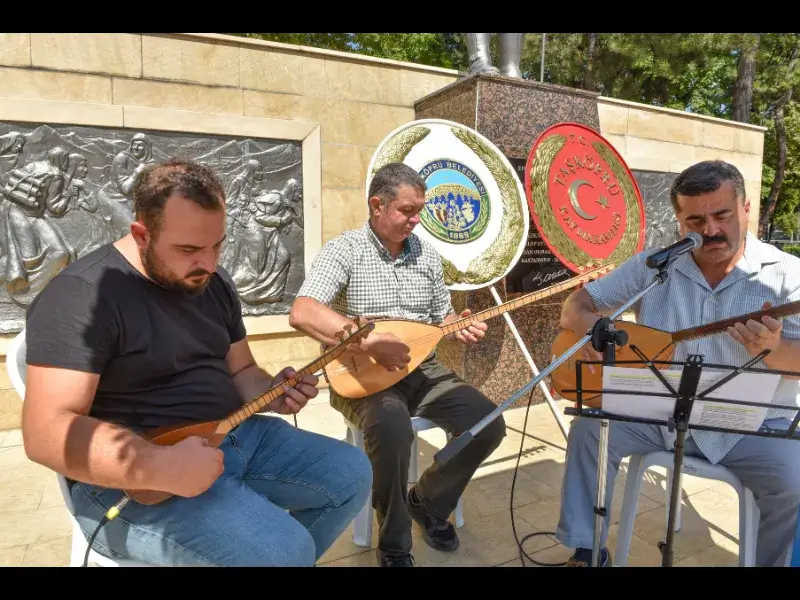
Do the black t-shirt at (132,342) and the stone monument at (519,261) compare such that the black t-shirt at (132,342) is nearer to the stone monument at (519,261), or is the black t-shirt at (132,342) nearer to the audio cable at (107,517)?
the audio cable at (107,517)

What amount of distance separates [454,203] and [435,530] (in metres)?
1.81

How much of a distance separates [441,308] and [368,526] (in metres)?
1.09

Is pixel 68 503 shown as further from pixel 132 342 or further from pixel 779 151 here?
pixel 779 151

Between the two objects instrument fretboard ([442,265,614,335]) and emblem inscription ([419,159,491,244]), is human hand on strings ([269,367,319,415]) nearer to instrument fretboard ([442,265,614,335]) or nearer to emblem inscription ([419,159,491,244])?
instrument fretboard ([442,265,614,335])

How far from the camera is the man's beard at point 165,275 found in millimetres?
1475

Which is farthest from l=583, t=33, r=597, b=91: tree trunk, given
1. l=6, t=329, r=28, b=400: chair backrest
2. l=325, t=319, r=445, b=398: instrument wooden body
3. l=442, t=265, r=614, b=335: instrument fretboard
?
l=6, t=329, r=28, b=400: chair backrest

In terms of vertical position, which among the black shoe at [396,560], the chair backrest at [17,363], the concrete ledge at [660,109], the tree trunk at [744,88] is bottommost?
the black shoe at [396,560]

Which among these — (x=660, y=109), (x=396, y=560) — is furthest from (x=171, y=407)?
(x=660, y=109)

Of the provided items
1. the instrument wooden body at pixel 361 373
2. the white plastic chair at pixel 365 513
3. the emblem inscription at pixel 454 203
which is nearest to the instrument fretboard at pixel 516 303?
the instrument wooden body at pixel 361 373

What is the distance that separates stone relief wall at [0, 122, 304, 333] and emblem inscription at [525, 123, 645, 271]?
1.96 m

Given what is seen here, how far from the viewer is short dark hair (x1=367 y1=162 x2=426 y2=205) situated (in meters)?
2.46

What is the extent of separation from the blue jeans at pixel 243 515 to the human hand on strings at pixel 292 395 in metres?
0.14

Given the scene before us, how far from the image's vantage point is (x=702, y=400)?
1.39 metres
